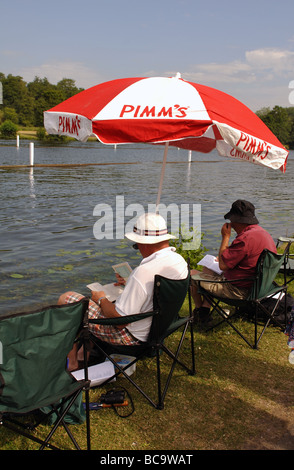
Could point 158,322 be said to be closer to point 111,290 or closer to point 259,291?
point 111,290

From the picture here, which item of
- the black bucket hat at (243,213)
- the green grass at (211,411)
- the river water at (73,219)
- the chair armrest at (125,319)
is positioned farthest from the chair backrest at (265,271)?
the river water at (73,219)

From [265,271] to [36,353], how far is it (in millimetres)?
2801

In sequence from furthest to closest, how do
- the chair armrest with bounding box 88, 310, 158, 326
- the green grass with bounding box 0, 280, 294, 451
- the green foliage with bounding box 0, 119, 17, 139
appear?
1. the green foliage with bounding box 0, 119, 17, 139
2. the chair armrest with bounding box 88, 310, 158, 326
3. the green grass with bounding box 0, 280, 294, 451

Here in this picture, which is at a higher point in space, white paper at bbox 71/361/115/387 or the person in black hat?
the person in black hat

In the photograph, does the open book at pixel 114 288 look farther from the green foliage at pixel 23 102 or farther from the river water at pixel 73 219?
the green foliage at pixel 23 102

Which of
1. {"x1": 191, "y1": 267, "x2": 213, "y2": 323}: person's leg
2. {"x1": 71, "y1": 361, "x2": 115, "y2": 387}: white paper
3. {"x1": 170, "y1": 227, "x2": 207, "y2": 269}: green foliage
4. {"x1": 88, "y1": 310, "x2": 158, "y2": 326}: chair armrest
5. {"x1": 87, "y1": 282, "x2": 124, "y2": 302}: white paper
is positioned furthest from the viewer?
{"x1": 170, "y1": 227, "x2": 207, "y2": 269}: green foliage

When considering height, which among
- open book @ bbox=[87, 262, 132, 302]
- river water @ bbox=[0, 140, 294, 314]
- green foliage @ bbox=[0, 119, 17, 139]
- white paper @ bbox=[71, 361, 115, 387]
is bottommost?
river water @ bbox=[0, 140, 294, 314]

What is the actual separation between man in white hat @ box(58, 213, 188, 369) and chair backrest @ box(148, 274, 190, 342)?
79 mm

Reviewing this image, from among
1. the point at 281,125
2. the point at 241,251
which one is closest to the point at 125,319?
the point at 241,251

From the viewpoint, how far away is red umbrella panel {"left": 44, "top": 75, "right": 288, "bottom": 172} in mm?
3885

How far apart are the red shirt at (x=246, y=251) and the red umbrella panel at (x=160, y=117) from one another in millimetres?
801

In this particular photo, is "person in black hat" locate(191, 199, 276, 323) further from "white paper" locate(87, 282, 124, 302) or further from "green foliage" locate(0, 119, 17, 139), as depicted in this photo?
"green foliage" locate(0, 119, 17, 139)

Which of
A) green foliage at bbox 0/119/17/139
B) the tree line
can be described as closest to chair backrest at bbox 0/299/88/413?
green foliage at bbox 0/119/17/139

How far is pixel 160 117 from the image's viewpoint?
12.8 ft
